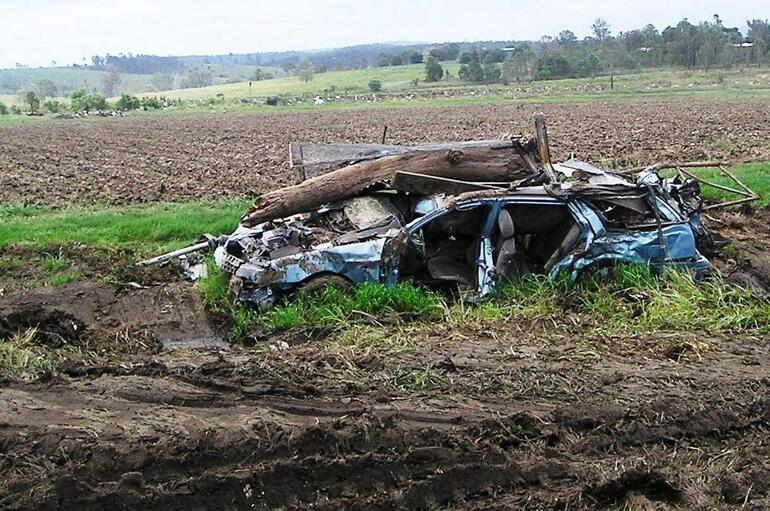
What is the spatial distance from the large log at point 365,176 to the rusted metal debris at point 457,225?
0.01 meters

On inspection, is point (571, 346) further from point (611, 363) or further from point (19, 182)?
point (19, 182)

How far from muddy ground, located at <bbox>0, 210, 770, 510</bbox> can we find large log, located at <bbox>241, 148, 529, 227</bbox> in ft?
9.99

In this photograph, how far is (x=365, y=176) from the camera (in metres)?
10.8

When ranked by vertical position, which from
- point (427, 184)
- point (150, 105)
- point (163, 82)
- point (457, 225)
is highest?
point (163, 82)

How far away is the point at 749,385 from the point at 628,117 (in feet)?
124

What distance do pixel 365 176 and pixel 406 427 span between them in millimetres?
5605

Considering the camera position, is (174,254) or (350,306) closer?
(350,306)

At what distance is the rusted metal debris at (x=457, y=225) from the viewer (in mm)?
9508

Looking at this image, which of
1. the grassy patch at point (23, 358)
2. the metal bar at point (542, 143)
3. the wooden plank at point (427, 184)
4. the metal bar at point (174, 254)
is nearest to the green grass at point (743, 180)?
the metal bar at point (542, 143)

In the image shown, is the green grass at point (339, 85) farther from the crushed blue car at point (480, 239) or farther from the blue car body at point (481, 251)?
the blue car body at point (481, 251)

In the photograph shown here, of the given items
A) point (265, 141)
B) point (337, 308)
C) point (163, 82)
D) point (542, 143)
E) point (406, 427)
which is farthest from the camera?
point (163, 82)

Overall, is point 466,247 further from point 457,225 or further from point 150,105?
point 150,105

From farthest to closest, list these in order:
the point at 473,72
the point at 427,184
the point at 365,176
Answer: the point at 473,72 → the point at 365,176 → the point at 427,184

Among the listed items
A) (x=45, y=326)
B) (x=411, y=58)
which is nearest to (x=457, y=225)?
(x=45, y=326)
